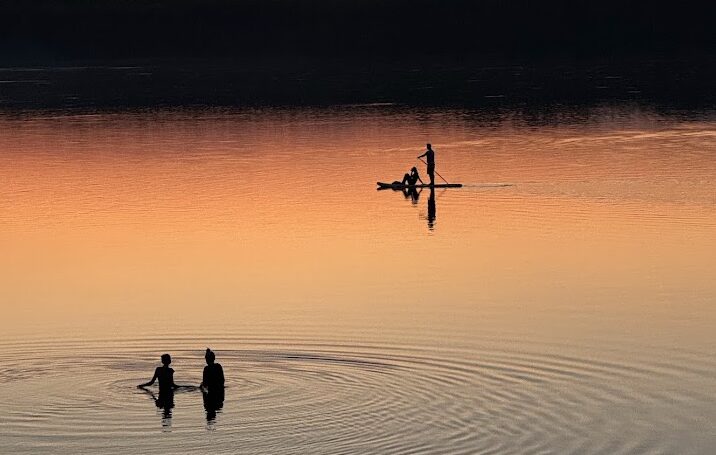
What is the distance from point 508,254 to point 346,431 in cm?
1844

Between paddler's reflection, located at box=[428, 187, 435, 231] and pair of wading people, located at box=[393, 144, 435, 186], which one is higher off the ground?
pair of wading people, located at box=[393, 144, 435, 186]

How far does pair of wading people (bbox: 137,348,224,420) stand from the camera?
97.1 feet

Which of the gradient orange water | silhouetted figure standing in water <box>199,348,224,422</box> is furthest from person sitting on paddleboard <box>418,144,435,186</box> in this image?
silhouetted figure standing in water <box>199,348,224,422</box>

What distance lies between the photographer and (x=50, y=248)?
49.0 metres

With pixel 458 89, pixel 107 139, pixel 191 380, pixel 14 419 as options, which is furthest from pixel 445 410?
pixel 458 89

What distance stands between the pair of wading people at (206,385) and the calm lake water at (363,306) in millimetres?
284

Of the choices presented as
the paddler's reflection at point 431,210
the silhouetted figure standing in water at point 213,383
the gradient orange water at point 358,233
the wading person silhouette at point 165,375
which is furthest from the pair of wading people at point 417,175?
the silhouetted figure standing in water at point 213,383

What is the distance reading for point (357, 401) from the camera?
29453 mm

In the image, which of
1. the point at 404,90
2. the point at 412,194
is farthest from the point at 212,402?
the point at 404,90

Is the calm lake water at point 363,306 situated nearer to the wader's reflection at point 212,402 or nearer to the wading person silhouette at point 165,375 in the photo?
the wader's reflection at point 212,402

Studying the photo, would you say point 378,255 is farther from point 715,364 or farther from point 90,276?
point 715,364

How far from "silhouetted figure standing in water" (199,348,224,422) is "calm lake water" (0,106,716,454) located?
0.93ft

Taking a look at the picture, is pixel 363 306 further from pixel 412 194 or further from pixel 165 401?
pixel 412 194

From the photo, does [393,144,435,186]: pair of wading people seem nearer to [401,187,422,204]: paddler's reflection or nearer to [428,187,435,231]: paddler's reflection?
[401,187,422,204]: paddler's reflection
